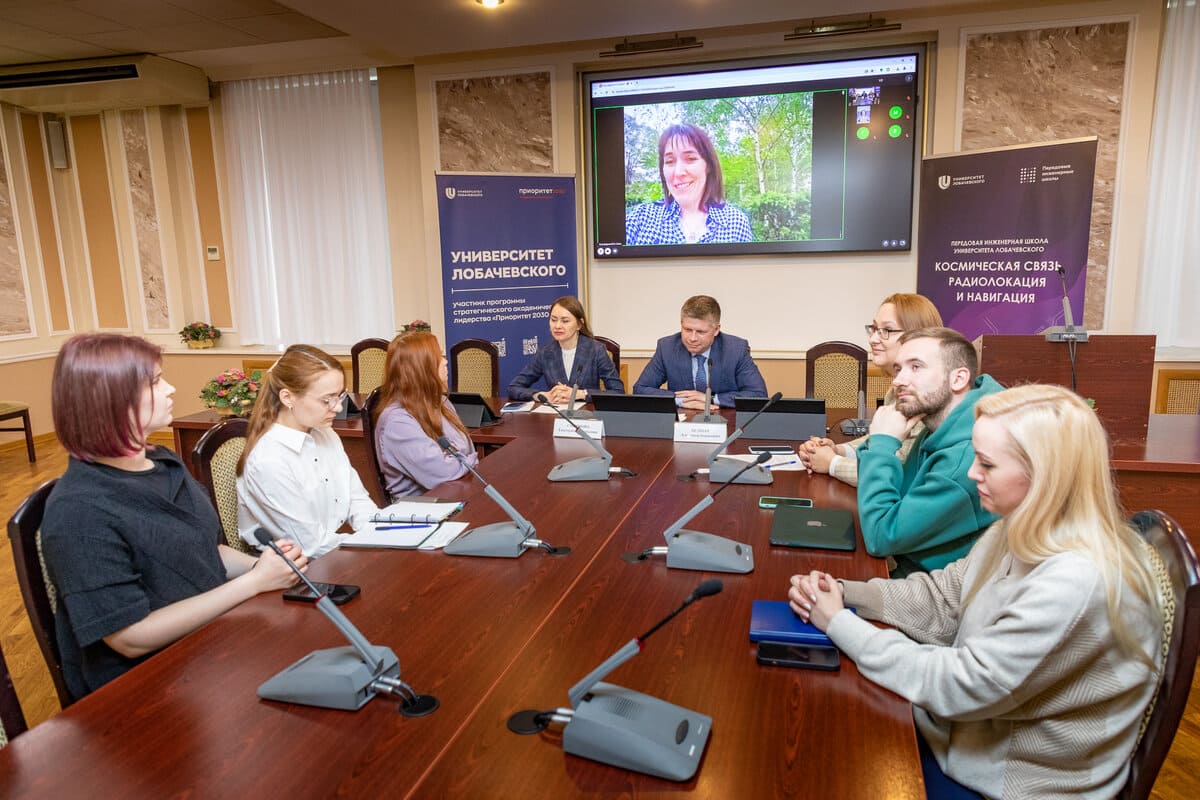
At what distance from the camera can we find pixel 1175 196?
15.9 ft

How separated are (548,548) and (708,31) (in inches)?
177

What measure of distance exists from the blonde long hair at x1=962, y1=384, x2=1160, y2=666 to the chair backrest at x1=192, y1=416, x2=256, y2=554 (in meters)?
2.02

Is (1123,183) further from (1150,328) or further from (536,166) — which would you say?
(536,166)

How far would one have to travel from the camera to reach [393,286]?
6395 millimetres

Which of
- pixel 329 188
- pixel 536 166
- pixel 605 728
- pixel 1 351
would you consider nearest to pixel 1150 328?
pixel 536 166

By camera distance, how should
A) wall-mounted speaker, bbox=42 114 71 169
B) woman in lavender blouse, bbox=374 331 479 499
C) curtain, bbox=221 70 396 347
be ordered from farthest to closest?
wall-mounted speaker, bbox=42 114 71 169 < curtain, bbox=221 70 396 347 < woman in lavender blouse, bbox=374 331 479 499

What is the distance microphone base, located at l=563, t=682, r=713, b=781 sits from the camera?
110cm

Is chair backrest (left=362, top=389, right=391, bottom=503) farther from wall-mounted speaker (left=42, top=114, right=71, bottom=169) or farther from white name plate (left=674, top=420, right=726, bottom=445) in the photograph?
wall-mounted speaker (left=42, top=114, right=71, bottom=169)

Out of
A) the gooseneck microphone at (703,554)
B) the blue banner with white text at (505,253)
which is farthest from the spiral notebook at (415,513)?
the blue banner with white text at (505,253)

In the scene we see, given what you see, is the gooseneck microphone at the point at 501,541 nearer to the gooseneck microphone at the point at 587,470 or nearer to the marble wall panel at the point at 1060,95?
the gooseneck microphone at the point at 587,470

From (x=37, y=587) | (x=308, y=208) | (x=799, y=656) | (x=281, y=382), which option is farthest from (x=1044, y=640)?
(x=308, y=208)

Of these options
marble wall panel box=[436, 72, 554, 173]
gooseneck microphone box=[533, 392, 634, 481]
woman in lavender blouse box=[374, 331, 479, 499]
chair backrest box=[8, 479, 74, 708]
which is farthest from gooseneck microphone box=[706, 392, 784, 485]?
marble wall panel box=[436, 72, 554, 173]

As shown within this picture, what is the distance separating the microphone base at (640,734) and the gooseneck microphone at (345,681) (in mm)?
285

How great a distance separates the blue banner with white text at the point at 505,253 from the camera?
18.2ft
